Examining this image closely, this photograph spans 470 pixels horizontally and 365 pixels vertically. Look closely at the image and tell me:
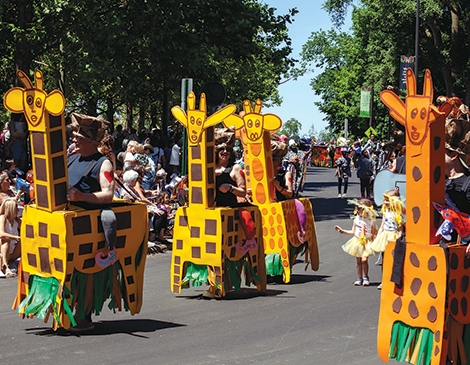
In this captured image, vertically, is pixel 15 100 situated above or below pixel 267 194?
above

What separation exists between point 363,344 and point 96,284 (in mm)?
2408

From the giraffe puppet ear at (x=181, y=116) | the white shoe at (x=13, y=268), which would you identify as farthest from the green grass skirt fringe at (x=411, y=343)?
the white shoe at (x=13, y=268)

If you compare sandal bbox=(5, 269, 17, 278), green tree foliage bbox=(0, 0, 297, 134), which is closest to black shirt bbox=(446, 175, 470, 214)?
sandal bbox=(5, 269, 17, 278)

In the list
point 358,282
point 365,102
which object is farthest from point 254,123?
point 365,102

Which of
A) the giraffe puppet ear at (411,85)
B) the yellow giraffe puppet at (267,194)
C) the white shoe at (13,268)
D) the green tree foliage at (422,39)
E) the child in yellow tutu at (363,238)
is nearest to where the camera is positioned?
the giraffe puppet ear at (411,85)

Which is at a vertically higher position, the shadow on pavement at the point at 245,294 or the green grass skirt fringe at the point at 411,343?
the green grass skirt fringe at the point at 411,343

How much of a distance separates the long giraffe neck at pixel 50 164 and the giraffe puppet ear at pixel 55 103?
0.06 meters

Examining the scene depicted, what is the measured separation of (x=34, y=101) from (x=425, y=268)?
11.6ft

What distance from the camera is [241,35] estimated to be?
56.8 feet

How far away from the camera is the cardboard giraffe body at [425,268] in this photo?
470 cm

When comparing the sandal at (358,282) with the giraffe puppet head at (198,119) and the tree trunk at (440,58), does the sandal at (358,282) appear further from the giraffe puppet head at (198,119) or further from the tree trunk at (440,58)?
the tree trunk at (440,58)

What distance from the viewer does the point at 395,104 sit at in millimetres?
4953

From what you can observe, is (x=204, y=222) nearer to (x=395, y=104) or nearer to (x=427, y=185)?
(x=395, y=104)

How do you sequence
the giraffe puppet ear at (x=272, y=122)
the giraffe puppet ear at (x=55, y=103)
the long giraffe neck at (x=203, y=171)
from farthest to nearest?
the giraffe puppet ear at (x=272, y=122) → the long giraffe neck at (x=203, y=171) → the giraffe puppet ear at (x=55, y=103)
